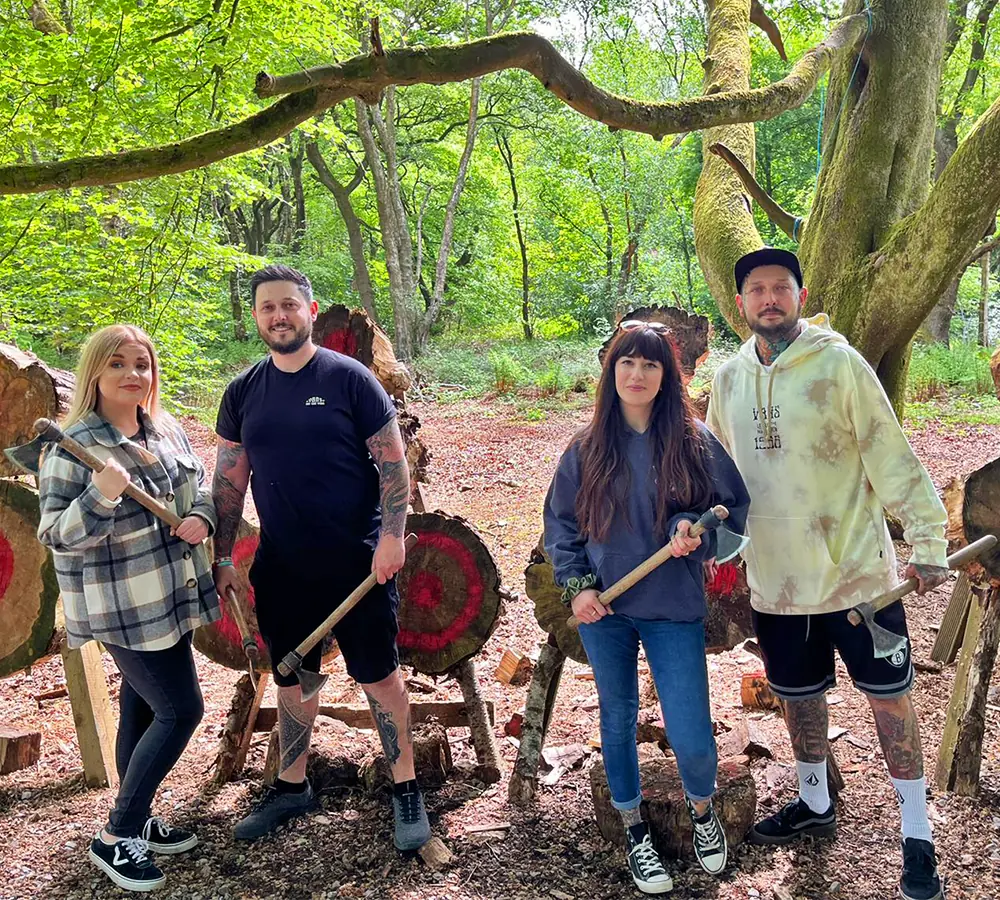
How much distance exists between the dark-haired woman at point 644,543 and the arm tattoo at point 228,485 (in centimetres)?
121

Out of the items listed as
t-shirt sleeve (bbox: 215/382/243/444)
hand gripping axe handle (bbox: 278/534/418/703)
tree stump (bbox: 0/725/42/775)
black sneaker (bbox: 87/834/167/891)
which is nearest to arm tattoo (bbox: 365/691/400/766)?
hand gripping axe handle (bbox: 278/534/418/703)

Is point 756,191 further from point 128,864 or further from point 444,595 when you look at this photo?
point 128,864

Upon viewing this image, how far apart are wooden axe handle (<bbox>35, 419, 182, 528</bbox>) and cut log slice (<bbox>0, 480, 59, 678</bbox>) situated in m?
1.11

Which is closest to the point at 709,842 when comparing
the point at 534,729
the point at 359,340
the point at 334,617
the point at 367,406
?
the point at 534,729

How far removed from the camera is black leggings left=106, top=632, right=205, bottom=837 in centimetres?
269

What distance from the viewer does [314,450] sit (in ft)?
8.96

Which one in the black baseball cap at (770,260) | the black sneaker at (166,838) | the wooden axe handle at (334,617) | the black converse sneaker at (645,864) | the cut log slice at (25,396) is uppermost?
the black baseball cap at (770,260)

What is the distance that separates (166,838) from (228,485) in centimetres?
134

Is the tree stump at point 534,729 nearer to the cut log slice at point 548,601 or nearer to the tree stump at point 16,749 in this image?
the cut log slice at point 548,601

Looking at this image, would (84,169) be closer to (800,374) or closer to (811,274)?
(800,374)

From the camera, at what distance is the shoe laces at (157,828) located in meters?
2.92

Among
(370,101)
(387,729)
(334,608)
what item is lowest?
(387,729)

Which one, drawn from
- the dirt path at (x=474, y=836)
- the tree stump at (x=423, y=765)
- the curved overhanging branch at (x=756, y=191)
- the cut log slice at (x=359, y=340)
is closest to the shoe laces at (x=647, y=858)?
the dirt path at (x=474, y=836)

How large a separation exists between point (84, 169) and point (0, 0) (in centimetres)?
620
